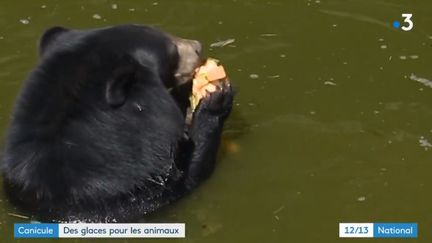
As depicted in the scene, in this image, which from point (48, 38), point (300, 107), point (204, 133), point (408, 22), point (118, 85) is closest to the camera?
point (118, 85)

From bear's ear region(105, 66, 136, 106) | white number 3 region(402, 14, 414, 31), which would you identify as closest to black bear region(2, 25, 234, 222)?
bear's ear region(105, 66, 136, 106)

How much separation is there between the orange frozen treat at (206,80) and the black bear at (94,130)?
328 mm

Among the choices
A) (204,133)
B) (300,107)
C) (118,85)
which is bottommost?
(300,107)

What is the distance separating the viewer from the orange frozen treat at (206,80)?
5.36 m

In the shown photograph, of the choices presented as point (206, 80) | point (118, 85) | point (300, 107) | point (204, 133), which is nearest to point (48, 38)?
point (118, 85)

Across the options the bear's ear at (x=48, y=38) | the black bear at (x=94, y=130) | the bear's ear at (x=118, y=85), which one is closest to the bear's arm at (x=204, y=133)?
the black bear at (x=94, y=130)

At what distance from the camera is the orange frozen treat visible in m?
5.36

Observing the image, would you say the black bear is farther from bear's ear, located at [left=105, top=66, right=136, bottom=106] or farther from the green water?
the green water

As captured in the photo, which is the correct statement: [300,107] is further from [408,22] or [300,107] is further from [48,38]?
[48,38]

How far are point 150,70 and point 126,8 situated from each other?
2.90m

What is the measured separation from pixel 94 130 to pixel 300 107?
1896 mm

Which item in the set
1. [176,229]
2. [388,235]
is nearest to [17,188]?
[176,229]

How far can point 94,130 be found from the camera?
486 centimetres

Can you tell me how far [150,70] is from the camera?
4965 mm
